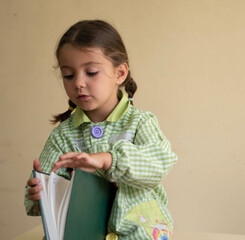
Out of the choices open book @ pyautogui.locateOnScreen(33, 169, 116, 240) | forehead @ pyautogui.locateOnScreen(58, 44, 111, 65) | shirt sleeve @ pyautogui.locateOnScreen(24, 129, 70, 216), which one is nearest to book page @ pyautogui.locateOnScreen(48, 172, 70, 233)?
open book @ pyautogui.locateOnScreen(33, 169, 116, 240)

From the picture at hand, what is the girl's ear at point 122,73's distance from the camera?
99 cm

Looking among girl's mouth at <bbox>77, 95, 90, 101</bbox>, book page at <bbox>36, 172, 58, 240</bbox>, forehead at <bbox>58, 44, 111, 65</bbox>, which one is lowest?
book page at <bbox>36, 172, 58, 240</bbox>

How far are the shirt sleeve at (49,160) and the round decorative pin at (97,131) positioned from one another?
88 millimetres

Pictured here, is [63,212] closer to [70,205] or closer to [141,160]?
[70,205]

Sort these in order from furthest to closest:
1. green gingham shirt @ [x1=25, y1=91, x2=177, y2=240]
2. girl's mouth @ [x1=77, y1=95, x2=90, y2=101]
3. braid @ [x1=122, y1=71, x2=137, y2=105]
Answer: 1. braid @ [x1=122, y1=71, x2=137, y2=105]
2. girl's mouth @ [x1=77, y1=95, x2=90, y2=101]
3. green gingham shirt @ [x1=25, y1=91, x2=177, y2=240]

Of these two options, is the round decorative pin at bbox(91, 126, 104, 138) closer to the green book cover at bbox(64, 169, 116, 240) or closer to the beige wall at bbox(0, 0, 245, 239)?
Answer: the green book cover at bbox(64, 169, 116, 240)

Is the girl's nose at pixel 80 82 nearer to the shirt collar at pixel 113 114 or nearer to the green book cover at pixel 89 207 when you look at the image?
the shirt collar at pixel 113 114

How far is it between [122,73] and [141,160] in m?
0.29

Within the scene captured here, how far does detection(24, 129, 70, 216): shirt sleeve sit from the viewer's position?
0.90 m

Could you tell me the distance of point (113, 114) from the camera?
0.95 meters

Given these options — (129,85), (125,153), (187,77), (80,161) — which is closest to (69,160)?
(80,161)

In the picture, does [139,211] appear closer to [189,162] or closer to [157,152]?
[157,152]

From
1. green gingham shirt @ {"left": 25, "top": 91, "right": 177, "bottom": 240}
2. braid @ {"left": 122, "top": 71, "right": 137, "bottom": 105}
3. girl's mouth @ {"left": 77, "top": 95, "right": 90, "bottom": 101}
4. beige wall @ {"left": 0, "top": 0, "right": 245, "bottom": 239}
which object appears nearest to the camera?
green gingham shirt @ {"left": 25, "top": 91, "right": 177, "bottom": 240}

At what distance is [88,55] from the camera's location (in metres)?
0.87
